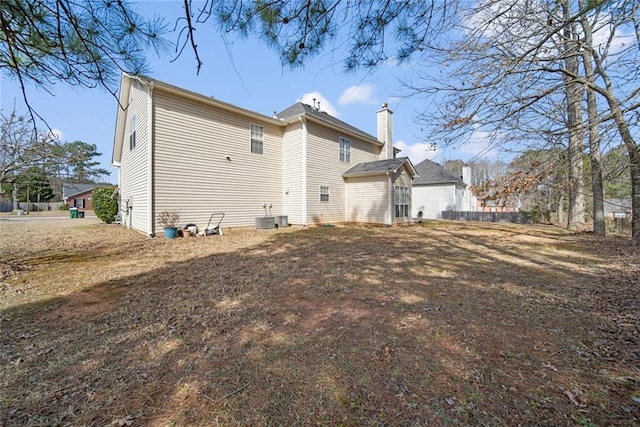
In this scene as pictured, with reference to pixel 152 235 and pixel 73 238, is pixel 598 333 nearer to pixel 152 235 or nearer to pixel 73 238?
pixel 152 235

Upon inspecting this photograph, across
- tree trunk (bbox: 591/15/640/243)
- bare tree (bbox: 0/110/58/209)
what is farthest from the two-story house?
tree trunk (bbox: 591/15/640/243)

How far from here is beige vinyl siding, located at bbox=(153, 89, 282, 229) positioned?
8938 millimetres

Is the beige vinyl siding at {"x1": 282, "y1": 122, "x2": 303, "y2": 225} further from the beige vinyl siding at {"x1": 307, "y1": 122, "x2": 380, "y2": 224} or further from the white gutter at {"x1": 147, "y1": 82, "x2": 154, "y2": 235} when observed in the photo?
the white gutter at {"x1": 147, "y1": 82, "x2": 154, "y2": 235}

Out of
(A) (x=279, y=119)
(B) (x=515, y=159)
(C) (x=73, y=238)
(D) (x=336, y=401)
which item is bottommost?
(D) (x=336, y=401)

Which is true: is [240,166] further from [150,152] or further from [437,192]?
[437,192]

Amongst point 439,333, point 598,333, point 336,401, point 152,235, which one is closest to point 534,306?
point 598,333

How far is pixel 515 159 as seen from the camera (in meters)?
6.70

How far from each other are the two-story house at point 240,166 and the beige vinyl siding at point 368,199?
0.05 metres

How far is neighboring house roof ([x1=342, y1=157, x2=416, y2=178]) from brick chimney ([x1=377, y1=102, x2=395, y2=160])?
289 cm

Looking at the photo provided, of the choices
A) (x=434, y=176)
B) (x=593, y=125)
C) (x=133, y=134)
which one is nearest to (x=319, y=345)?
(x=593, y=125)

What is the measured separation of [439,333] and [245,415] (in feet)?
6.46

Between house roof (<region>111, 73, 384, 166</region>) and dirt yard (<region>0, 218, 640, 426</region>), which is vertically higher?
house roof (<region>111, 73, 384, 166</region>)

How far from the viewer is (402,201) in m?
14.2

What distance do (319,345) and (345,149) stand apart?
13148mm
